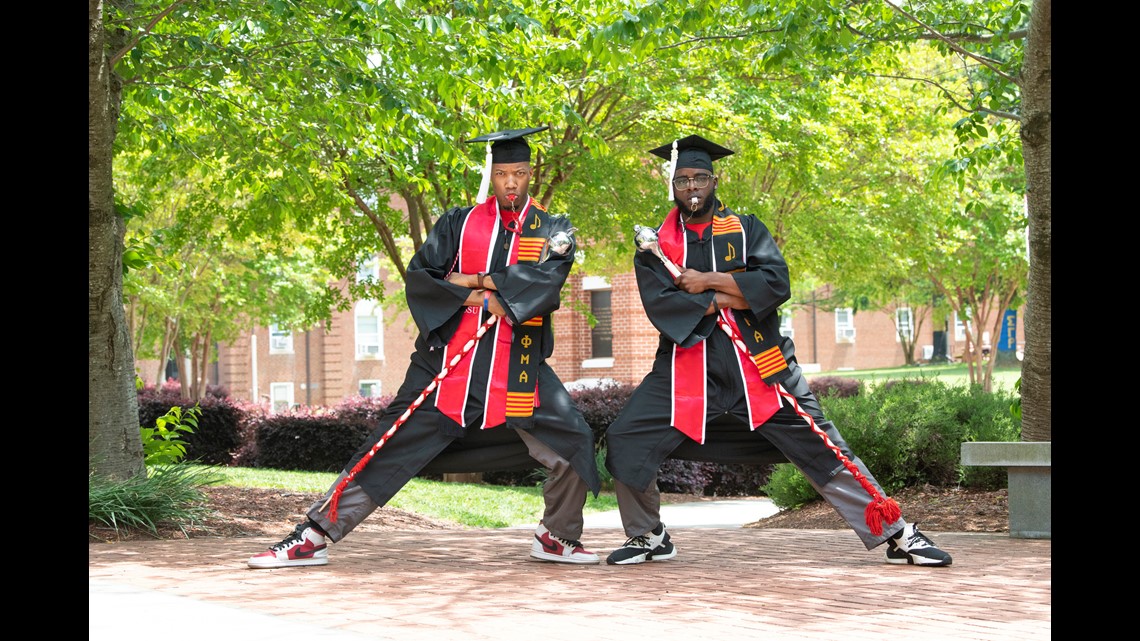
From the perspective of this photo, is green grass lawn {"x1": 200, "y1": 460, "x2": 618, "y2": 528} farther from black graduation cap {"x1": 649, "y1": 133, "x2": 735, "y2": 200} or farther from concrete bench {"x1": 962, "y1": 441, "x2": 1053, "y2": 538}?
black graduation cap {"x1": 649, "y1": 133, "x2": 735, "y2": 200}

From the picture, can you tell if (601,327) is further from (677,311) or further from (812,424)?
(812,424)

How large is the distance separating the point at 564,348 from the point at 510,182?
23.2 metres

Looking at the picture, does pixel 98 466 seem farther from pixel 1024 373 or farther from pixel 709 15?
pixel 1024 373

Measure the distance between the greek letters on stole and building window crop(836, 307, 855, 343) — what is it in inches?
1983

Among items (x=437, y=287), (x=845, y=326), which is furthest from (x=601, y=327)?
(x=845, y=326)

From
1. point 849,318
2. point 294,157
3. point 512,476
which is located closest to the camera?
point 294,157

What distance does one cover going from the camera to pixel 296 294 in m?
28.2

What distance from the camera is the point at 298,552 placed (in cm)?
643

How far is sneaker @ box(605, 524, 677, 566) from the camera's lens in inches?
261

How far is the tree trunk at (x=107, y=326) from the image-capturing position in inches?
342

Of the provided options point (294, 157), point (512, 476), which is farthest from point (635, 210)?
→ point (294, 157)

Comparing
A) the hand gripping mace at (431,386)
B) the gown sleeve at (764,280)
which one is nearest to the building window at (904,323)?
the gown sleeve at (764,280)

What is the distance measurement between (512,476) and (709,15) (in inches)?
396

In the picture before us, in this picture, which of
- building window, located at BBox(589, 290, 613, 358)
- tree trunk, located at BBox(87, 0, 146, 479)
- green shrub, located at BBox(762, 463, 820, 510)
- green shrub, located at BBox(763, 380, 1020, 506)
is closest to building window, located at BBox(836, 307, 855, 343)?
building window, located at BBox(589, 290, 613, 358)
